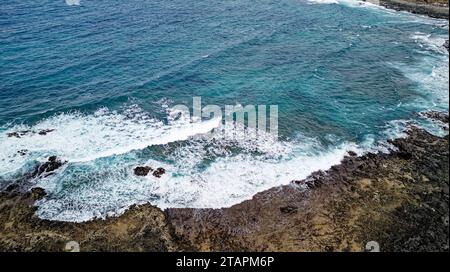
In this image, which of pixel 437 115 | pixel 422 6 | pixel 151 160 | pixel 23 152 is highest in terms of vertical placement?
pixel 422 6

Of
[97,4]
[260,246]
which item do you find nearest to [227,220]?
[260,246]

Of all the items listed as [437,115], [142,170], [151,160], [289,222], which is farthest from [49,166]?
[437,115]

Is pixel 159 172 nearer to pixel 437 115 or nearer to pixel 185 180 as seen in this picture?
pixel 185 180

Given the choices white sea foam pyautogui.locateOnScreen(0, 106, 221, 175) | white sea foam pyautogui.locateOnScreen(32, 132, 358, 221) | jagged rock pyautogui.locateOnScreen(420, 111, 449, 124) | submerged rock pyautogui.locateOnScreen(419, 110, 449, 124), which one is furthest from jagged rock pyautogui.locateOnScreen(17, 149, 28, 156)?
jagged rock pyautogui.locateOnScreen(420, 111, 449, 124)

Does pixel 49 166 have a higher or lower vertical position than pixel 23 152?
lower

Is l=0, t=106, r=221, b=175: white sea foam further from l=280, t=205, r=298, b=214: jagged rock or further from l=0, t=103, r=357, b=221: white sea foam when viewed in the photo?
l=280, t=205, r=298, b=214: jagged rock

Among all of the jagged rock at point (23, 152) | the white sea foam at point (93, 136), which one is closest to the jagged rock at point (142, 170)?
the white sea foam at point (93, 136)

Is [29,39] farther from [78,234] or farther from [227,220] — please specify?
[227,220]

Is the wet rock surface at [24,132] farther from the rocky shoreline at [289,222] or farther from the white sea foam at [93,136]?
the rocky shoreline at [289,222]
